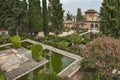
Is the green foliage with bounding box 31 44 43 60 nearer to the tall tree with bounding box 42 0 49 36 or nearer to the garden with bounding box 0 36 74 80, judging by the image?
the garden with bounding box 0 36 74 80

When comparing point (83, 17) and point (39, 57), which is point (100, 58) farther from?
point (83, 17)

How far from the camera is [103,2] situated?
3048 centimetres

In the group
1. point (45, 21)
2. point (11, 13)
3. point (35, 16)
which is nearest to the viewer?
point (11, 13)

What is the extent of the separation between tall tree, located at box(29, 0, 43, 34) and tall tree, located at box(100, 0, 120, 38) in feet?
44.7

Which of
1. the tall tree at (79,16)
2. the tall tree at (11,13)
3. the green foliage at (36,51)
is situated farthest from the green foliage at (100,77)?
the tall tree at (79,16)

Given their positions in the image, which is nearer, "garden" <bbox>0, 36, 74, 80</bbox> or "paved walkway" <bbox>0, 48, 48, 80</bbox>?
"paved walkway" <bbox>0, 48, 48, 80</bbox>

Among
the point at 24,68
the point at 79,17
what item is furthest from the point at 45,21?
the point at 79,17

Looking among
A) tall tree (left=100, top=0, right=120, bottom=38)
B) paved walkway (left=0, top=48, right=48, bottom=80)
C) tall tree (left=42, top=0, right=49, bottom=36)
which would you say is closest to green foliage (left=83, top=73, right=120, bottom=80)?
paved walkway (left=0, top=48, right=48, bottom=80)

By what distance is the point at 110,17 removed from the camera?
30.0 metres

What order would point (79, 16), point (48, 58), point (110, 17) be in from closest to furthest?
point (48, 58)
point (110, 17)
point (79, 16)

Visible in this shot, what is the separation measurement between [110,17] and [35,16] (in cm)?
1520

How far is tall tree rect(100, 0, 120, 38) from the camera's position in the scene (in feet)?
97.9

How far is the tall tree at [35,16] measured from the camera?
1539 inches

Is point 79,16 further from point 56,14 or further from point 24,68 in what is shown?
point 24,68
